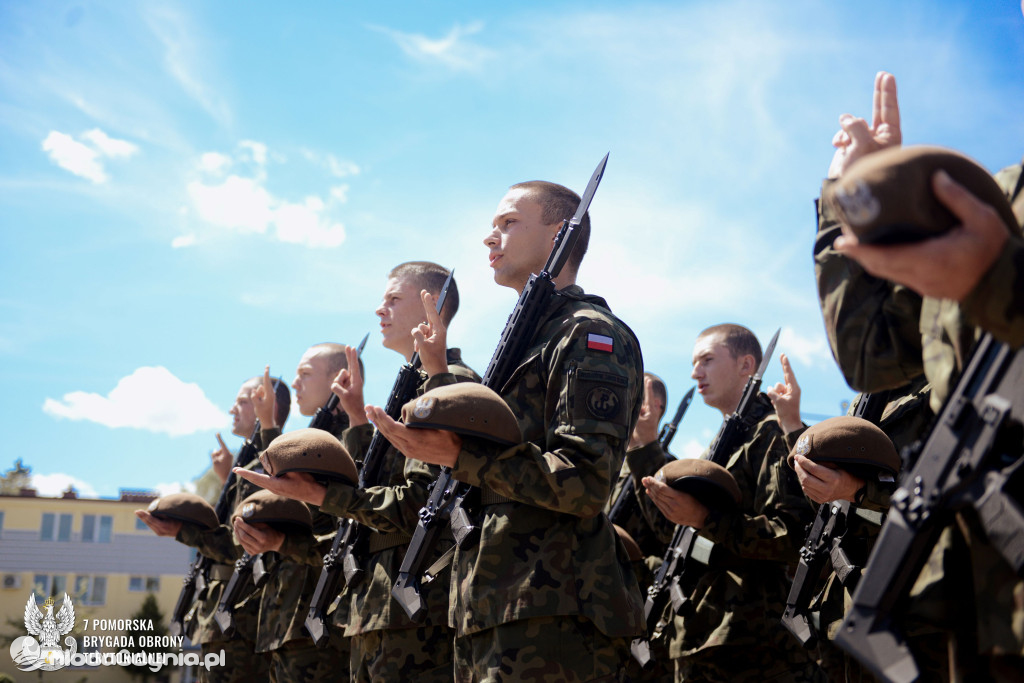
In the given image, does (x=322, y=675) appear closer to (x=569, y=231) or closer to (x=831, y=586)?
(x=831, y=586)

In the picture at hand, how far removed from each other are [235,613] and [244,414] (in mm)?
2570

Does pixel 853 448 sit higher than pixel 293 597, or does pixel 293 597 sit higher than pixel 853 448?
pixel 853 448

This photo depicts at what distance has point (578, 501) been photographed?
3617 millimetres

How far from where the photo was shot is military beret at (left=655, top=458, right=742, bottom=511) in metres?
5.58

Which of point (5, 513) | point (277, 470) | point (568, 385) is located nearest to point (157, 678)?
point (5, 513)

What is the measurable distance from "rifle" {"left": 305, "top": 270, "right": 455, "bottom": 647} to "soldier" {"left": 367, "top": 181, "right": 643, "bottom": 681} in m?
2.07

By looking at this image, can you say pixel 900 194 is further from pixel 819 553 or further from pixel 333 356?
pixel 333 356

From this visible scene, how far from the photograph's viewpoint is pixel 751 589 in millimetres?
5988

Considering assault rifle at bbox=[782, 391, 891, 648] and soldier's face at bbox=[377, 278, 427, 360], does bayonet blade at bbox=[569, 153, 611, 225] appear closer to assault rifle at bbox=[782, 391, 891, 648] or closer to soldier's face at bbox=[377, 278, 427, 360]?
assault rifle at bbox=[782, 391, 891, 648]

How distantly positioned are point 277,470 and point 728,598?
298cm

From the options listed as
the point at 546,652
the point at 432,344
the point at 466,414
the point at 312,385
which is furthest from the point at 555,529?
the point at 312,385

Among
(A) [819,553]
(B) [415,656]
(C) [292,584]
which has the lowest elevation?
(B) [415,656]

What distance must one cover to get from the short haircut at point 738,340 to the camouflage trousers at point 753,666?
2.38 metres

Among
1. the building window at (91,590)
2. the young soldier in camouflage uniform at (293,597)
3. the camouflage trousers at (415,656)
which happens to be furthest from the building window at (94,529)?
the camouflage trousers at (415,656)
